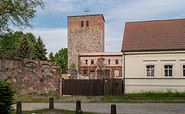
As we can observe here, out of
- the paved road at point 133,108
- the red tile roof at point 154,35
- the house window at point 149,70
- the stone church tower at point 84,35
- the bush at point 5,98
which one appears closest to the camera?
the bush at point 5,98

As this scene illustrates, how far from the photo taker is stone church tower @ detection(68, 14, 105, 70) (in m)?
75.7

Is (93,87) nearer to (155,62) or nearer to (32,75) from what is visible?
(32,75)

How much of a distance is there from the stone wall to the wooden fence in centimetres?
127

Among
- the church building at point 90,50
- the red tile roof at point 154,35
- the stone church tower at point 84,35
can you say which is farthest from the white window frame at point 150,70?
the stone church tower at point 84,35

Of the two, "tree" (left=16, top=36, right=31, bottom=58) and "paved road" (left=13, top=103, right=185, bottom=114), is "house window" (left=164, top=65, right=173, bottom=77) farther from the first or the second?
"tree" (left=16, top=36, right=31, bottom=58)

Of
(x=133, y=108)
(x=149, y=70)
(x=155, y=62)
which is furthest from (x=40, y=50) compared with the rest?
(x=133, y=108)

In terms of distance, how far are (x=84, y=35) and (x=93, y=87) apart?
47476 millimetres

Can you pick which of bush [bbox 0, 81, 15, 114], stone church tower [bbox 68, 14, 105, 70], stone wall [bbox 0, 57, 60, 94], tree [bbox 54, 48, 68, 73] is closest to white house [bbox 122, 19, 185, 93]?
stone wall [bbox 0, 57, 60, 94]

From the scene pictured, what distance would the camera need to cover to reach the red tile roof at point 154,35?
30.0 meters

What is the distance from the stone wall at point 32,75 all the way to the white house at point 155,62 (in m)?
7.34

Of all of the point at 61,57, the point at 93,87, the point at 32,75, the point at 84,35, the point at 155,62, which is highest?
the point at 84,35

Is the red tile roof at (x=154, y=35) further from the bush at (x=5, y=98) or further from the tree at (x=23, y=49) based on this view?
the tree at (x=23, y=49)

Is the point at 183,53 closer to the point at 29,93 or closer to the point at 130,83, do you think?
the point at 130,83

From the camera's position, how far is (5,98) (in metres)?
9.75
